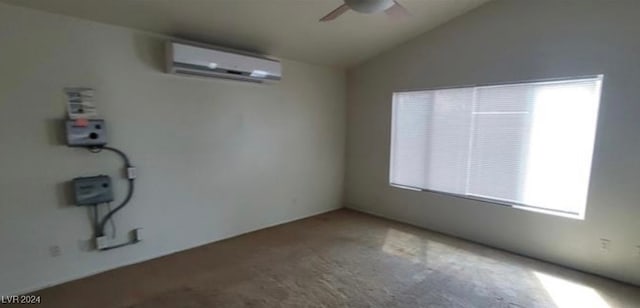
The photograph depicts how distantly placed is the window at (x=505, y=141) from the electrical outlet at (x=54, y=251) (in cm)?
401

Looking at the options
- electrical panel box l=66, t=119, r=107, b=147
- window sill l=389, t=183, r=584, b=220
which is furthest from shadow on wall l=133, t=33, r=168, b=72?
window sill l=389, t=183, r=584, b=220

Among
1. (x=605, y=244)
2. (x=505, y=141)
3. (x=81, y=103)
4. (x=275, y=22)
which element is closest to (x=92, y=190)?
(x=81, y=103)

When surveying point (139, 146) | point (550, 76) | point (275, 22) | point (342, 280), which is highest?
point (275, 22)

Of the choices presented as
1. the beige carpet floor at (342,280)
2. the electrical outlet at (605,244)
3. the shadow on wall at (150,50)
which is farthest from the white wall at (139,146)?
the electrical outlet at (605,244)

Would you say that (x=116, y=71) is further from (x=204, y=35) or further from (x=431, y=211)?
(x=431, y=211)

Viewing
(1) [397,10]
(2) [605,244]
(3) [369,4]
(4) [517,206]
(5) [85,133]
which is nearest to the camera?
(3) [369,4]

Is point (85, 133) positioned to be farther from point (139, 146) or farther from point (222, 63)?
point (222, 63)

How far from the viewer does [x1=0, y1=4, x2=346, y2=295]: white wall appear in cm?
248

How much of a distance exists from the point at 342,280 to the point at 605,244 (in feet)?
8.28

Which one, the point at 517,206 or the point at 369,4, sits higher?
the point at 369,4

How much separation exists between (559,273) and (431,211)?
1.50 metres

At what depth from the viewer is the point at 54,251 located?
268cm

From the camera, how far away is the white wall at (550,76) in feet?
9.05

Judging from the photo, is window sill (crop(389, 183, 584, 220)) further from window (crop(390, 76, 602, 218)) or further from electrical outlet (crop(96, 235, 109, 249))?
electrical outlet (crop(96, 235, 109, 249))
